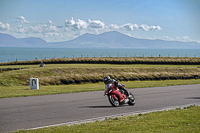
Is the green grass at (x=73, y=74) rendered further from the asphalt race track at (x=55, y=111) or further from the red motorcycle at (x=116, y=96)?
the red motorcycle at (x=116, y=96)

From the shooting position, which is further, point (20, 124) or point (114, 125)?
point (20, 124)

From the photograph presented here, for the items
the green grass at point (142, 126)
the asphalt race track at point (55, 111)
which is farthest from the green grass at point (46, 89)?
the green grass at point (142, 126)

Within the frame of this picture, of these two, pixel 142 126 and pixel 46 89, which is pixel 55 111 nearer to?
pixel 142 126

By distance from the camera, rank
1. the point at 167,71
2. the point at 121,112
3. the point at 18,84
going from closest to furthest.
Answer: the point at 121,112, the point at 18,84, the point at 167,71

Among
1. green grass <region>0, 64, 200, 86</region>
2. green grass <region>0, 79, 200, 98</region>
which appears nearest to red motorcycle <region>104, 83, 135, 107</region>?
green grass <region>0, 79, 200, 98</region>

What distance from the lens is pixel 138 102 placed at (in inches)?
621

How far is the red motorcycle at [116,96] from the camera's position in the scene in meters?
13.8

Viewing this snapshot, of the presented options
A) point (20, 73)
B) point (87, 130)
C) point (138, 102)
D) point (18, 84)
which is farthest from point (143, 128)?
point (20, 73)

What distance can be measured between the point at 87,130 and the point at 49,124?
194cm

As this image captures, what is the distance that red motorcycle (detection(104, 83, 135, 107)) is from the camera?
1384 centimetres

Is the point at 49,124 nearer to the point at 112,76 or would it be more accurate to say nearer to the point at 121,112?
the point at 121,112

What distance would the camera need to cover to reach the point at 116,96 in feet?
47.0


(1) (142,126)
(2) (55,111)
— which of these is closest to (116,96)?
(2) (55,111)

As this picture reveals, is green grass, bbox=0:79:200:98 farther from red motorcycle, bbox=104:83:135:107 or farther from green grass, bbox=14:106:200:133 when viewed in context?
green grass, bbox=14:106:200:133
